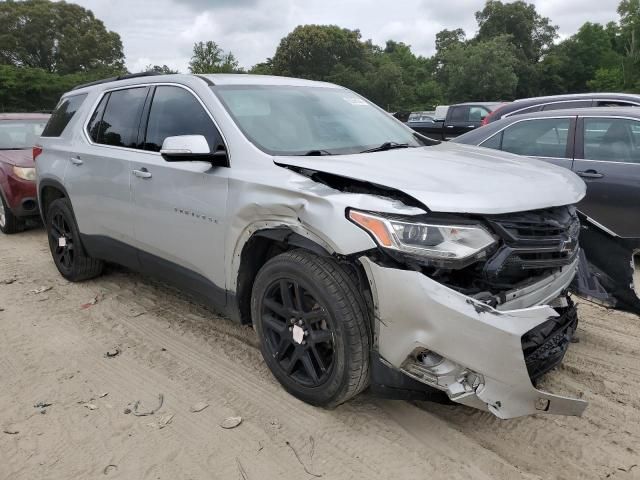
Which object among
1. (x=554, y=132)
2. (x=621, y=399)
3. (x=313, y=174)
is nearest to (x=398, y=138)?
(x=313, y=174)

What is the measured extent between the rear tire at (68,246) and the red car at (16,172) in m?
2.02

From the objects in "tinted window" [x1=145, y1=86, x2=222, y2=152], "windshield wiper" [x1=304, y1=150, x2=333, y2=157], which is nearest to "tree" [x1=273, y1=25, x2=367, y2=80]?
"tinted window" [x1=145, y1=86, x2=222, y2=152]

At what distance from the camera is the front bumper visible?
2.17 m

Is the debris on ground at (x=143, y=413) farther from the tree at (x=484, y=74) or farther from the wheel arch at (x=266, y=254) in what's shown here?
the tree at (x=484, y=74)

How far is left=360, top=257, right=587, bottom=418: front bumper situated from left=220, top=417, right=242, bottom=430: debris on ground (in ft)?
3.16

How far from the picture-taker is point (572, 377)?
10.2 ft

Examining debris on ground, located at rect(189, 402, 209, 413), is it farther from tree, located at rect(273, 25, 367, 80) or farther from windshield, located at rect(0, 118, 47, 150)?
tree, located at rect(273, 25, 367, 80)

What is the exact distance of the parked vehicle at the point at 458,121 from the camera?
46.4 feet

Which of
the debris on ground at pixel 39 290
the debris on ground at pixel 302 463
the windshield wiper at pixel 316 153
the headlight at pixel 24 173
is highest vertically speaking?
the windshield wiper at pixel 316 153

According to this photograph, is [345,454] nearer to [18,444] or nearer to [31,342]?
[18,444]

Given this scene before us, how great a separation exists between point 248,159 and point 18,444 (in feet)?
6.30

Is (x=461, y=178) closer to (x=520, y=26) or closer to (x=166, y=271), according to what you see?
(x=166, y=271)

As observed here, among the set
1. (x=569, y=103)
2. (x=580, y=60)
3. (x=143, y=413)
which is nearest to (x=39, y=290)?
(x=143, y=413)

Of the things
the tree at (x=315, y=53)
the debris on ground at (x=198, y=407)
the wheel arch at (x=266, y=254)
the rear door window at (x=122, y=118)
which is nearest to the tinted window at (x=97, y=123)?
the rear door window at (x=122, y=118)
